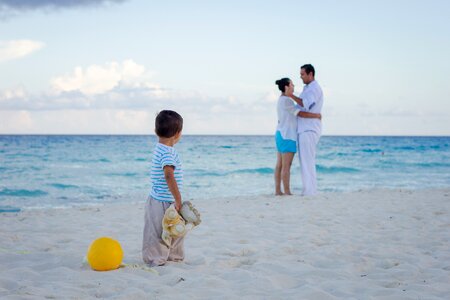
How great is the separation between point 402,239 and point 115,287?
3.08 m

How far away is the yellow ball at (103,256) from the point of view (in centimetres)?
372

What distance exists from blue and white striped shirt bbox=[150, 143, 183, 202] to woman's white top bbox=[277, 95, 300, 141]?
4.71 meters

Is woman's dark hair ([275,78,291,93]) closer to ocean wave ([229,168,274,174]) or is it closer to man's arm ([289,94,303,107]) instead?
man's arm ([289,94,303,107])

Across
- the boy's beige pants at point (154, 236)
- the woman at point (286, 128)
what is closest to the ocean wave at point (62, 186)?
the woman at point (286, 128)

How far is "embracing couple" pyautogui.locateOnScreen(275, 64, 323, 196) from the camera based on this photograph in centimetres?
811

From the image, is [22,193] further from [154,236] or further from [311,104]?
[154,236]

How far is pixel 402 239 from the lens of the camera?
4.91 m

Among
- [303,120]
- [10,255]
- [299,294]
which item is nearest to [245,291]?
[299,294]

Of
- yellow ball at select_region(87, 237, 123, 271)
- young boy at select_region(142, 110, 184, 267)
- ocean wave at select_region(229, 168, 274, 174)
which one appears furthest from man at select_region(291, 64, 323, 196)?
ocean wave at select_region(229, 168, 274, 174)

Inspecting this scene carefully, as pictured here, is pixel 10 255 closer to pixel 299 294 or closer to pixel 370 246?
pixel 299 294

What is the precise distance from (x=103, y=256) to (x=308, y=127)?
5348 millimetres

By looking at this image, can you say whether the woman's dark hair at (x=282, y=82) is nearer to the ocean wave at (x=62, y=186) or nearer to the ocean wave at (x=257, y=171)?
the ocean wave at (x=62, y=186)

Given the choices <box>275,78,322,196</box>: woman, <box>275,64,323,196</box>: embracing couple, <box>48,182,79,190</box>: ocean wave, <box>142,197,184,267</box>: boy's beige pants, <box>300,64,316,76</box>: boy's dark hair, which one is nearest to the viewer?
<box>142,197,184,267</box>: boy's beige pants

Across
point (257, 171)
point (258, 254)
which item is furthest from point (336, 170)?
point (258, 254)
